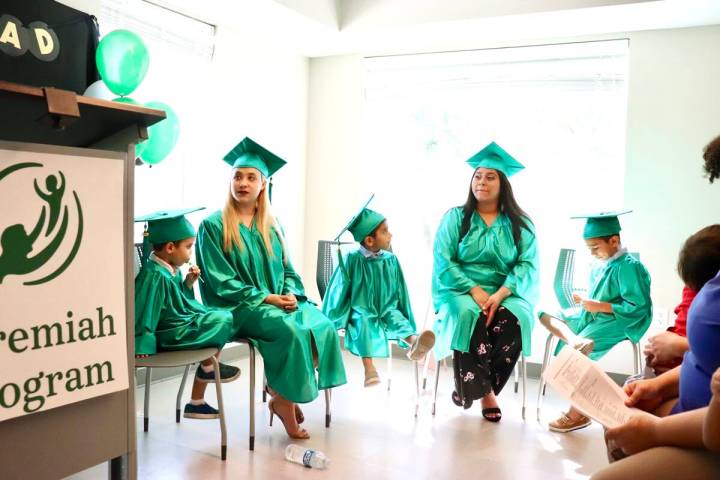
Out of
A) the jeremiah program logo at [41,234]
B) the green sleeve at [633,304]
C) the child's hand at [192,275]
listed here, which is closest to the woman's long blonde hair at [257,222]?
the child's hand at [192,275]

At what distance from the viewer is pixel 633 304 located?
11.5 ft

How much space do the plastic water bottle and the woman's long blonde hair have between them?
0.96 metres

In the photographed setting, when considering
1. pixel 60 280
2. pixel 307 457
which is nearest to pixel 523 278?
pixel 307 457

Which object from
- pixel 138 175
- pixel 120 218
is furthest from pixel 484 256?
pixel 120 218

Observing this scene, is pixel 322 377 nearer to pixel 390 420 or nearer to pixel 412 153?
pixel 390 420

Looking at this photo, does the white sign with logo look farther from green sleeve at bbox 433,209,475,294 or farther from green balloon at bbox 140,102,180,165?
green sleeve at bbox 433,209,475,294

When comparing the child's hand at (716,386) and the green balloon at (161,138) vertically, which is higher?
the green balloon at (161,138)

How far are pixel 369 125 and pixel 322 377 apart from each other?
2623 millimetres

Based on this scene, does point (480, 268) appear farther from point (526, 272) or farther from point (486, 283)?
point (526, 272)

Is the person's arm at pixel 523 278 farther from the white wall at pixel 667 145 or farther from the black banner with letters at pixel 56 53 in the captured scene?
the black banner with letters at pixel 56 53

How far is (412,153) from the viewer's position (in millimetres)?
5262

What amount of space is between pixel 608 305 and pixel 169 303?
84.2 inches

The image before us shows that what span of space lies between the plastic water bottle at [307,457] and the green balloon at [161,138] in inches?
59.5

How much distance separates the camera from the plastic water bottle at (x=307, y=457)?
115 inches
